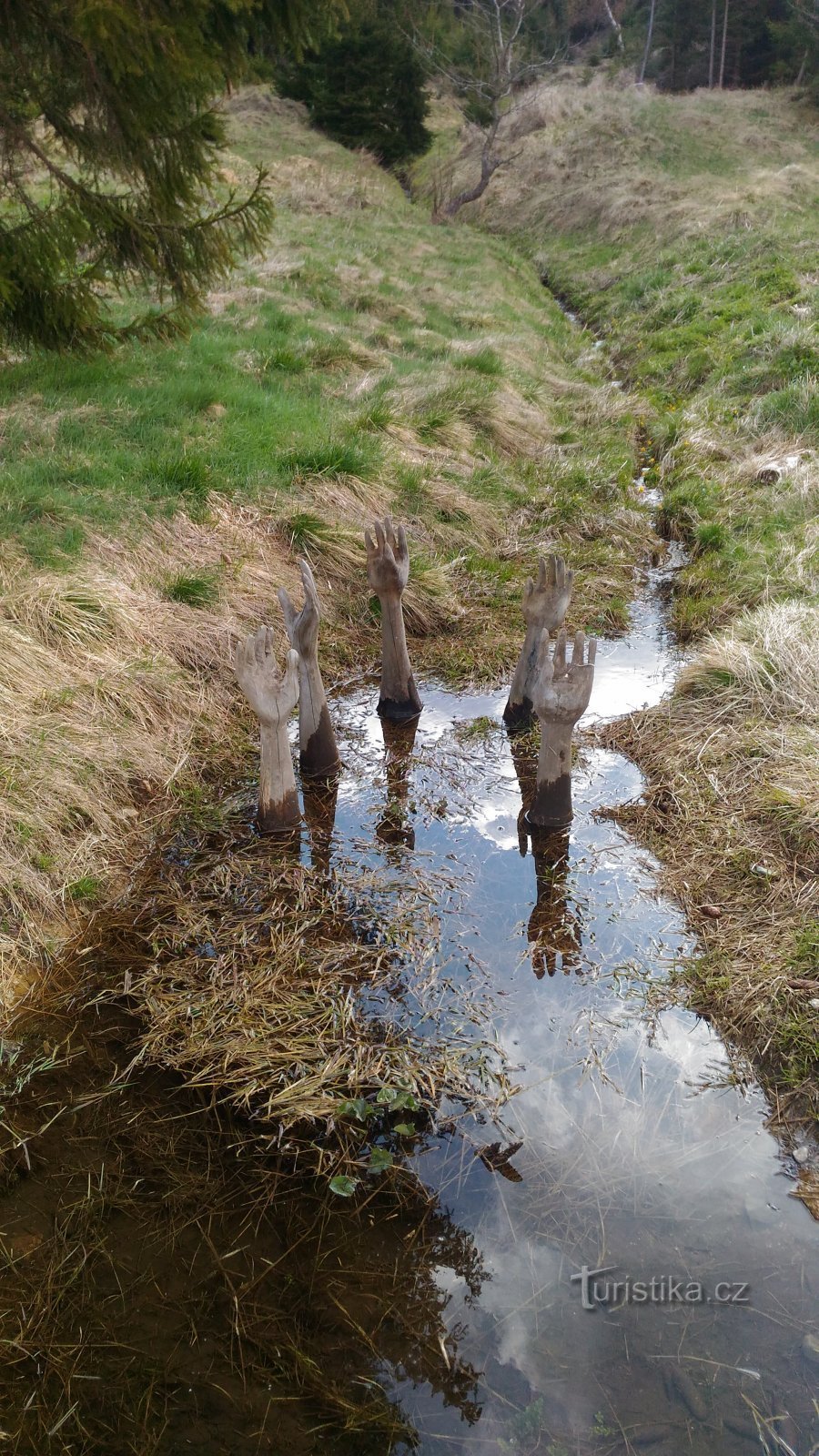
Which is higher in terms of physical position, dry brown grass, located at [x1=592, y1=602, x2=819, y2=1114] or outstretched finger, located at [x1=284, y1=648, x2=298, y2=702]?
outstretched finger, located at [x1=284, y1=648, x2=298, y2=702]

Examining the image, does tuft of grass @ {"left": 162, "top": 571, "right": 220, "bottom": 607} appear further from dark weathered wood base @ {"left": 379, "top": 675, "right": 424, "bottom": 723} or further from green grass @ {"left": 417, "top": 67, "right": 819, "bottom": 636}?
green grass @ {"left": 417, "top": 67, "right": 819, "bottom": 636}

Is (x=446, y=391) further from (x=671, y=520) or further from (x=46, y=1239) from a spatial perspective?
(x=46, y=1239)

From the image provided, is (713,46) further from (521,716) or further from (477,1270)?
(477,1270)

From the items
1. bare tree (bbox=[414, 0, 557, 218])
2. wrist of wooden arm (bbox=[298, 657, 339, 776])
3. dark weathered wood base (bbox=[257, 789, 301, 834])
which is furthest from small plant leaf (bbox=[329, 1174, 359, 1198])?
bare tree (bbox=[414, 0, 557, 218])

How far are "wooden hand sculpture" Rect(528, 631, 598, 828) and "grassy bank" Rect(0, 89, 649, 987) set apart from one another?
1.66 meters

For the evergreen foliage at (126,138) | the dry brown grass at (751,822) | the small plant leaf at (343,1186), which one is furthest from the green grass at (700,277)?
the small plant leaf at (343,1186)

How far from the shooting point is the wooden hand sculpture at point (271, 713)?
3.74 meters

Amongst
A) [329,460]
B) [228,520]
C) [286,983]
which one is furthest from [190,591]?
[286,983]

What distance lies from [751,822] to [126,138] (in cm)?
520

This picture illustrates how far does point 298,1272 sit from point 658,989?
1637 mm

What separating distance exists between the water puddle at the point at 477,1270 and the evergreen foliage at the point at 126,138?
4620mm

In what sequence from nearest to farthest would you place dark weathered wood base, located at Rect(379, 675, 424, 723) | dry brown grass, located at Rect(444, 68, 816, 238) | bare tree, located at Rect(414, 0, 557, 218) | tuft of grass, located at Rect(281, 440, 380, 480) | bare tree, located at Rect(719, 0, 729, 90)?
dark weathered wood base, located at Rect(379, 675, 424, 723)
tuft of grass, located at Rect(281, 440, 380, 480)
dry brown grass, located at Rect(444, 68, 816, 238)
bare tree, located at Rect(414, 0, 557, 218)
bare tree, located at Rect(719, 0, 729, 90)

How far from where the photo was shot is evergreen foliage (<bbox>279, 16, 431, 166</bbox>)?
23094 millimetres

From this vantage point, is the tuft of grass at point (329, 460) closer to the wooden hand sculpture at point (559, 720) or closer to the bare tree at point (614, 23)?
the wooden hand sculpture at point (559, 720)
